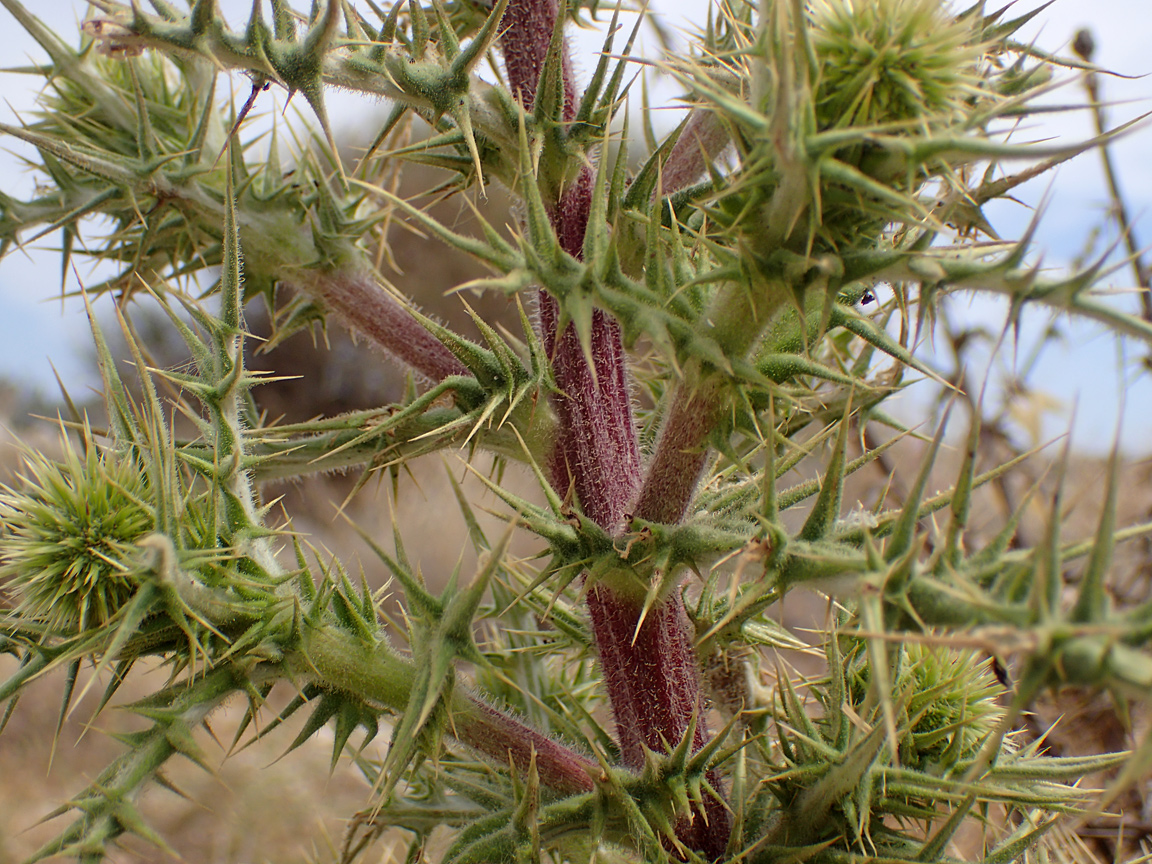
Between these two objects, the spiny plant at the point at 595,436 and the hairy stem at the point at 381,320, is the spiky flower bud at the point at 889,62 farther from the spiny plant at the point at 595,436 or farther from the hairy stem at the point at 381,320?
the hairy stem at the point at 381,320

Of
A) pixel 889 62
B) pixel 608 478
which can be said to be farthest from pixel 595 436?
pixel 889 62

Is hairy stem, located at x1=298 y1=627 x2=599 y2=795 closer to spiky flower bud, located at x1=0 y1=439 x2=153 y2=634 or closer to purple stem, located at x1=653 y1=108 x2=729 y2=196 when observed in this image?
spiky flower bud, located at x1=0 y1=439 x2=153 y2=634

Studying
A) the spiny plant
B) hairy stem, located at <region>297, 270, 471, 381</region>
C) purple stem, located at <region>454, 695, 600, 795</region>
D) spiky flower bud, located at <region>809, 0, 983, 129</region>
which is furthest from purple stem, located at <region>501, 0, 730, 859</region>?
→ spiky flower bud, located at <region>809, 0, 983, 129</region>

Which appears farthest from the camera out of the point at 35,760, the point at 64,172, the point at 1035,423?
the point at 35,760

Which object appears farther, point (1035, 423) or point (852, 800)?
point (1035, 423)

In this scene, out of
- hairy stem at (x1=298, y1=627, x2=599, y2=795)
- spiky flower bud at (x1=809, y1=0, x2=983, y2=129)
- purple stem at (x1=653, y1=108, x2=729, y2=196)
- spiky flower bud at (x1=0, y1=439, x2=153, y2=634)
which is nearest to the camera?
spiky flower bud at (x1=809, y1=0, x2=983, y2=129)

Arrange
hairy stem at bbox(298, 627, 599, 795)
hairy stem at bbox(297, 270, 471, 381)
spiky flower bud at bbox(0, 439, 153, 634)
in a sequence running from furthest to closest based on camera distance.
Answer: hairy stem at bbox(297, 270, 471, 381) → hairy stem at bbox(298, 627, 599, 795) → spiky flower bud at bbox(0, 439, 153, 634)

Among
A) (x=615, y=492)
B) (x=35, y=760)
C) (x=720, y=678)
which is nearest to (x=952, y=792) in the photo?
(x=720, y=678)

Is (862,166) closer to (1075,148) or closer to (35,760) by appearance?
(1075,148)
